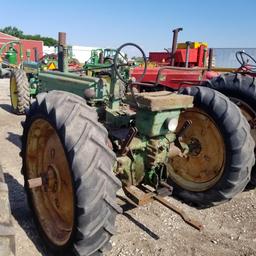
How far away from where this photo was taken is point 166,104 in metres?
2.56

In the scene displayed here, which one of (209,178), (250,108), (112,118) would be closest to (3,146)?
(112,118)

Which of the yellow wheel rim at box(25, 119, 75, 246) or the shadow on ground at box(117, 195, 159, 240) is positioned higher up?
the yellow wheel rim at box(25, 119, 75, 246)

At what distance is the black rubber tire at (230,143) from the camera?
9.66 feet

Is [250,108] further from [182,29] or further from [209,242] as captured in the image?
[182,29]

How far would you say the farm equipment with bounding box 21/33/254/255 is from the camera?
199cm

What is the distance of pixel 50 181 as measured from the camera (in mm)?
2488

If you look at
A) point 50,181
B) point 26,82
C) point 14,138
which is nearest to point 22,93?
point 26,82

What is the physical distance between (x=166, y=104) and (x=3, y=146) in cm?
356

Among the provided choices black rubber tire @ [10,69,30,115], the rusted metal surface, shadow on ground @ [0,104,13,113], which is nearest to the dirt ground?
the rusted metal surface

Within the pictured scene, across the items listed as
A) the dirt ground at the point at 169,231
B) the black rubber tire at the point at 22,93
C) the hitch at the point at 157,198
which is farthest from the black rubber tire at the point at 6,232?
the black rubber tire at the point at 22,93

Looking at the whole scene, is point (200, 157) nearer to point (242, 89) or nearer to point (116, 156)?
point (242, 89)

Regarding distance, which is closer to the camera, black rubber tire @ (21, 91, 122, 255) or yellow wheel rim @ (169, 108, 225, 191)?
black rubber tire @ (21, 91, 122, 255)

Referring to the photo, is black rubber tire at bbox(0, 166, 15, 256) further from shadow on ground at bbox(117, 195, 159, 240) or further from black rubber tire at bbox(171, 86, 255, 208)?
black rubber tire at bbox(171, 86, 255, 208)

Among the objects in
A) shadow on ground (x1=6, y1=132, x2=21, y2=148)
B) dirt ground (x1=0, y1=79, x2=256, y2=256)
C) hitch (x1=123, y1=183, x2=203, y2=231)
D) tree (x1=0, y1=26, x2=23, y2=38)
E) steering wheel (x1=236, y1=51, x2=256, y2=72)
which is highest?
tree (x1=0, y1=26, x2=23, y2=38)
